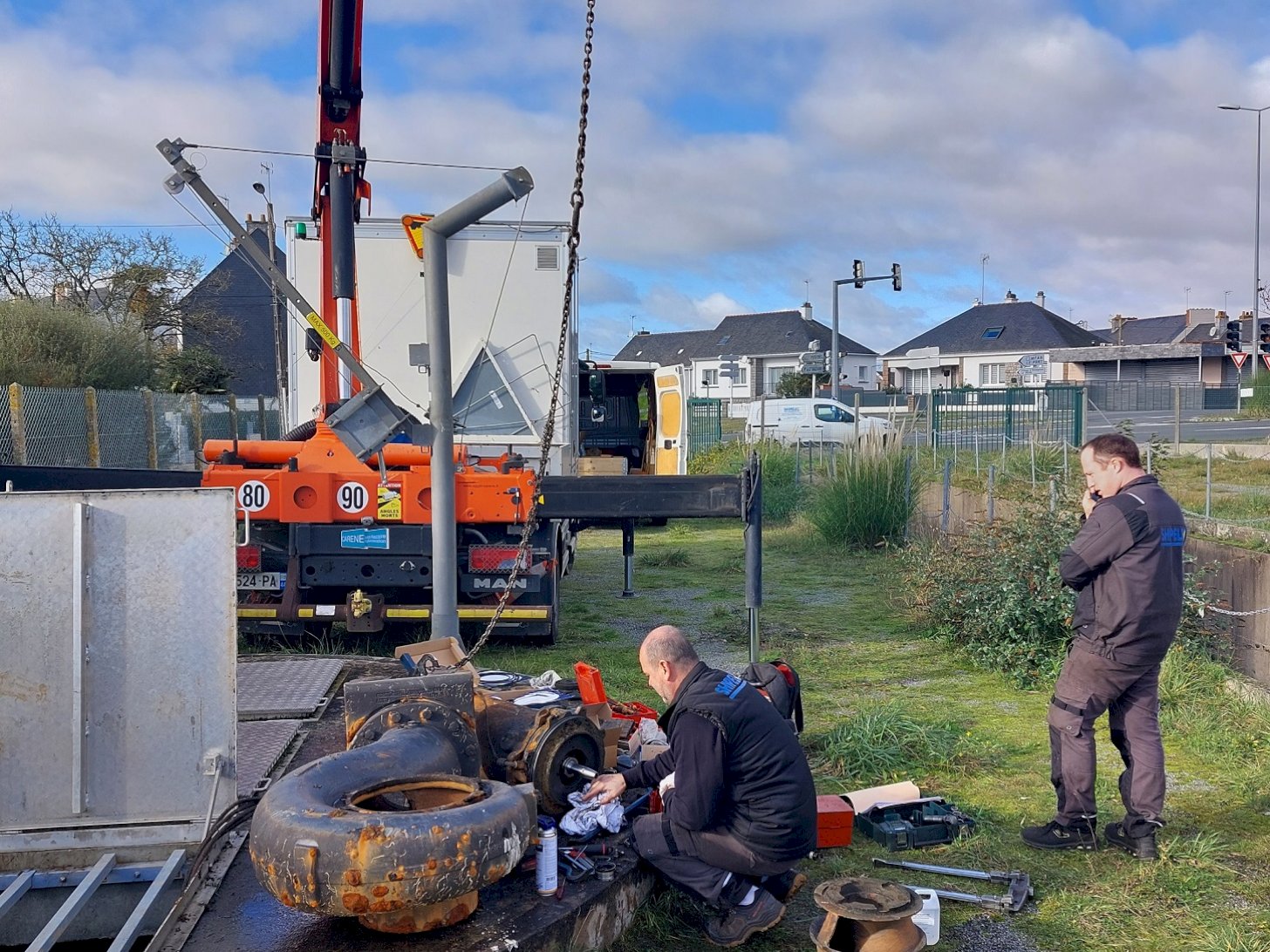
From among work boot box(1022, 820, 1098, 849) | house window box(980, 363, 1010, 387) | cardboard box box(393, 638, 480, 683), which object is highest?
house window box(980, 363, 1010, 387)

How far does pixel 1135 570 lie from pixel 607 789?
7.62 ft

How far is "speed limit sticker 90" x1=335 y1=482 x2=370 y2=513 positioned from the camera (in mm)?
7570

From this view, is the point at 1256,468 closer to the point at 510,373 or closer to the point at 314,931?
the point at 510,373

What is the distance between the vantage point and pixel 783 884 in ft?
13.7

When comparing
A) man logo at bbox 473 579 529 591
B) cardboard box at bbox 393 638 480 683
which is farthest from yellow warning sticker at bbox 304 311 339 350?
cardboard box at bbox 393 638 480 683

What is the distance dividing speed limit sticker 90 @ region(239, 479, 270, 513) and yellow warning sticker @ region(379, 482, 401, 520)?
75 cm

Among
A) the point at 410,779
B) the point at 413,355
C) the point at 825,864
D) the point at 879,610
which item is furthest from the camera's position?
the point at 879,610

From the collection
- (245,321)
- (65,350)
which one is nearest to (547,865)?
(65,350)

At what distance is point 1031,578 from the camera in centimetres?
774

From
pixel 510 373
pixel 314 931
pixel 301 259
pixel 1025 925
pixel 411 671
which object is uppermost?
pixel 301 259

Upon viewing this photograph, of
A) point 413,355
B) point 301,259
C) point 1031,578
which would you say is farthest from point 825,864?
point 301,259

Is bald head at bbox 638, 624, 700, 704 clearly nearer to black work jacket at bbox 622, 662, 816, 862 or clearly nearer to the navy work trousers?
black work jacket at bbox 622, 662, 816, 862

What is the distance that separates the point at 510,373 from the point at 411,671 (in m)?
4.74

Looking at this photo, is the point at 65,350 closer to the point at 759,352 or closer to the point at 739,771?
the point at 739,771
